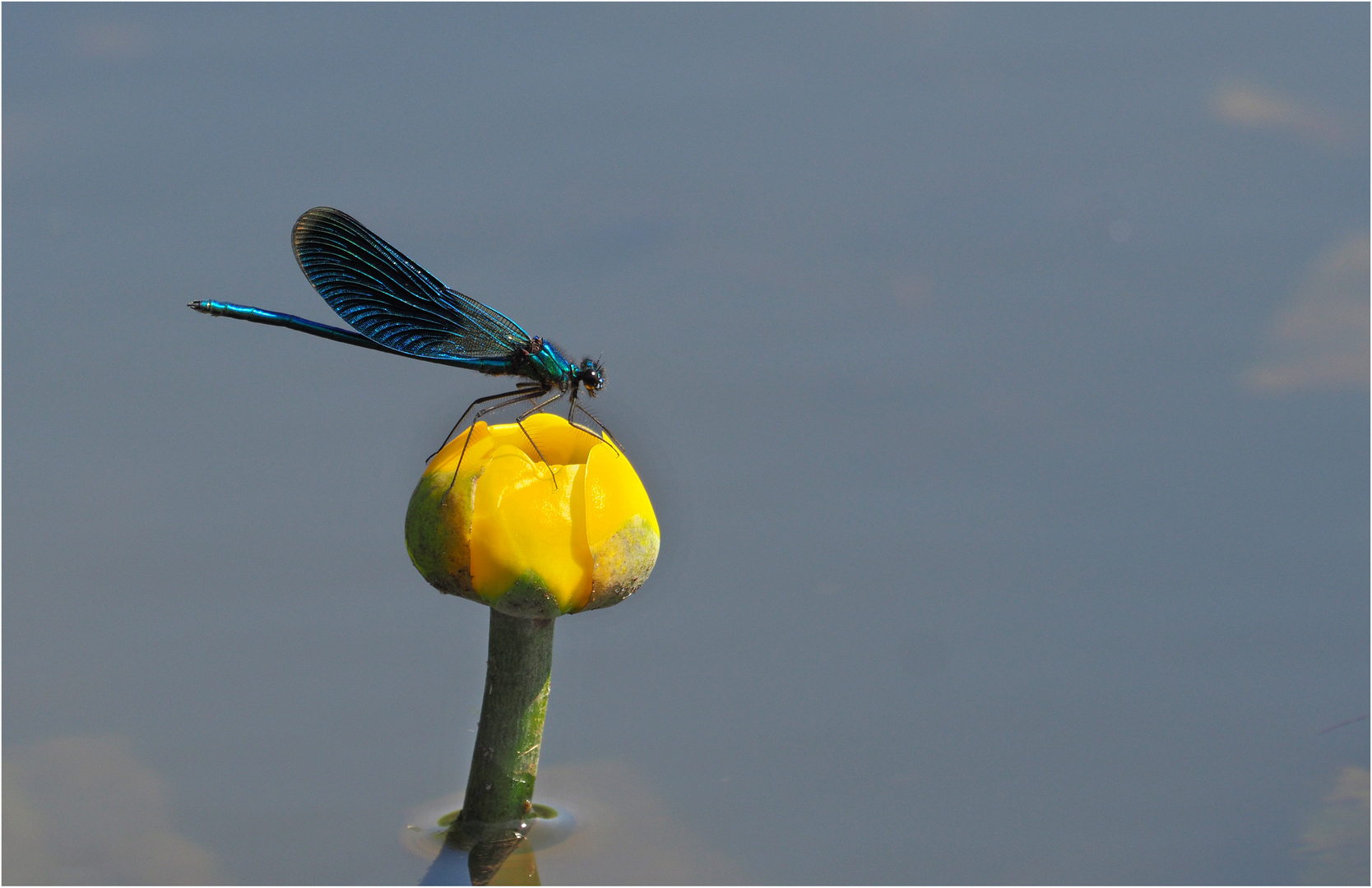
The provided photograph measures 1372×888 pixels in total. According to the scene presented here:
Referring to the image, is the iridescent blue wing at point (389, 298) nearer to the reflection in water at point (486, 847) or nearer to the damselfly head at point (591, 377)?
the damselfly head at point (591, 377)

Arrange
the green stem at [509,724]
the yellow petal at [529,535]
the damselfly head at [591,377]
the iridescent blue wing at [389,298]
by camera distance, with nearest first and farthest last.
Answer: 1. the yellow petal at [529,535]
2. the green stem at [509,724]
3. the damselfly head at [591,377]
4. the iridescent blue wing at [389,298]

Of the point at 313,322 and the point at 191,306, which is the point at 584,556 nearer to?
the point at 313,322

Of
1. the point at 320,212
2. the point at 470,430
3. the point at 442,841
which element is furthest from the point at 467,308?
the point at 442,841

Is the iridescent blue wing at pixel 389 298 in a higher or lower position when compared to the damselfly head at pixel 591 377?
higher

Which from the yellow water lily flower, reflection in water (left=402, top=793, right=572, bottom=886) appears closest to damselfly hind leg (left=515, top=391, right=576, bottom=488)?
the yellow water lily flower

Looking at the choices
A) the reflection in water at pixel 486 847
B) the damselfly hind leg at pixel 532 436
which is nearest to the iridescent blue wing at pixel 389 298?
the damselfly hind leg at pixel 532 436
